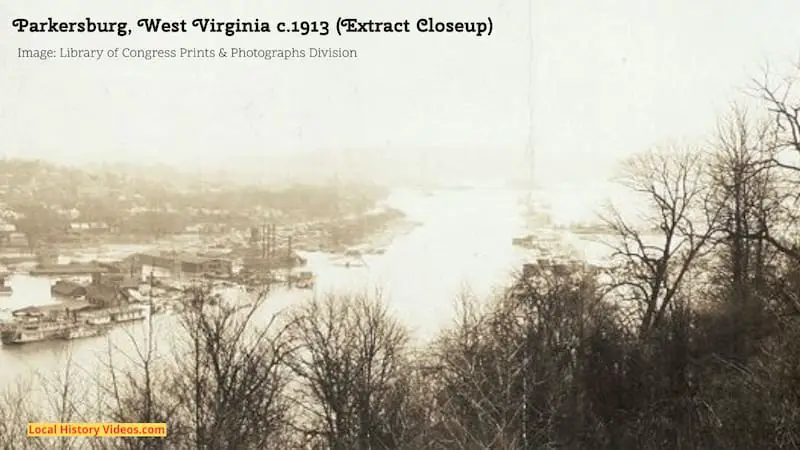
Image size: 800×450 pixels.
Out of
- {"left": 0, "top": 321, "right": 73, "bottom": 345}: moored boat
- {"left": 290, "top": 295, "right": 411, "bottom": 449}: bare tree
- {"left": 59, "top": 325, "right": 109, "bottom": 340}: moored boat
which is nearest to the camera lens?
{"left": 0, "top": 321, "right": 73, "bottom": 345}: moored boat

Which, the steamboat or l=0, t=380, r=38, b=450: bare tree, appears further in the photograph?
the steamboat

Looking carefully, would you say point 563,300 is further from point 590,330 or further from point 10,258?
point 10,258

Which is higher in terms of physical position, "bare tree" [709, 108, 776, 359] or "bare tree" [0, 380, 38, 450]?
"bare tree" [709, 108, 776, 359]

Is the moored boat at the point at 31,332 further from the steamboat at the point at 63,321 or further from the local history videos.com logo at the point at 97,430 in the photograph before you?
the local history videos.com logo at the point at 97,430

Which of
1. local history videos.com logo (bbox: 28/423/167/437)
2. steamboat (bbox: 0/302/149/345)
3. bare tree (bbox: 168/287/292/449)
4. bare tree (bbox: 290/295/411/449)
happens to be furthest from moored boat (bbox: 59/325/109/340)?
bare tree (bbox: 290/295/411/449)

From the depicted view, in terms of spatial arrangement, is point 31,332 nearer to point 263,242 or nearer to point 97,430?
point 97,430

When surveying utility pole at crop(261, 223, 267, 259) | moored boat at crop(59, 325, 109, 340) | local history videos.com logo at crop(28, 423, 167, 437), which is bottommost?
local history videos.com logo at crop(28, 423, 167, 437)

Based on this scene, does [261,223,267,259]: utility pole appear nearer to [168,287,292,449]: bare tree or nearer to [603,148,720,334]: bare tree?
[168,287,292,449]: bare tree

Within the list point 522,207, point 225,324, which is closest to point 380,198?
point 522,207
